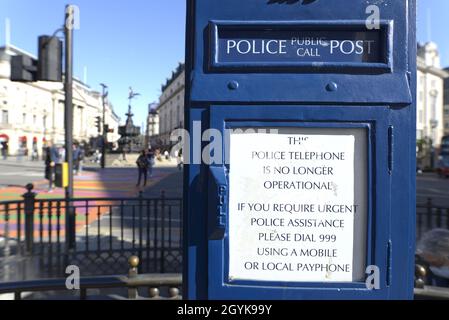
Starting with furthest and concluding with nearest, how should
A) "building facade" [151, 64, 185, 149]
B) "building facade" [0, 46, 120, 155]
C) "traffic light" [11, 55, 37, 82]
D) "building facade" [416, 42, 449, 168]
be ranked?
"building facade" [151, 64, 185, 149]
"building facade" [0, 46, 120, 155]
"building facade" [416, 42, 449, 168]
"traffic light" [11, 55, 37, 82]

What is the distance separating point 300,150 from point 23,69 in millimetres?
4797

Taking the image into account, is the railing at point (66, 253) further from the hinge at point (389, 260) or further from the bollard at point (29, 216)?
the hinge at point (389, 260)

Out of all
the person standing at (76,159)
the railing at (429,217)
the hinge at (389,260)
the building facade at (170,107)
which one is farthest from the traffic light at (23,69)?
the building facade at (170,107)

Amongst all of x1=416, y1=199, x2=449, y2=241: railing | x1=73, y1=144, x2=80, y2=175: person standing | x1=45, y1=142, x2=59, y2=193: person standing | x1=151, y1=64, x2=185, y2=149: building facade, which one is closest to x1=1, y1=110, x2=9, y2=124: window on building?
x1=151, y1=64, x2=185, y2=149: building facade

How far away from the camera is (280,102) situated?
133cm

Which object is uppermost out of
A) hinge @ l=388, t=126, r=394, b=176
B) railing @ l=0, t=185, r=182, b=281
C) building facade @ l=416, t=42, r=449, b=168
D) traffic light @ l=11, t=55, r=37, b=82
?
building facade @ l=416, t=42, r=449, b=168

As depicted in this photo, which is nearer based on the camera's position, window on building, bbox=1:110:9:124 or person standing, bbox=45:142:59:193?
person standing, bbox=45:142:59:193

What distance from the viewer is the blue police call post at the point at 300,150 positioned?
4.37ft

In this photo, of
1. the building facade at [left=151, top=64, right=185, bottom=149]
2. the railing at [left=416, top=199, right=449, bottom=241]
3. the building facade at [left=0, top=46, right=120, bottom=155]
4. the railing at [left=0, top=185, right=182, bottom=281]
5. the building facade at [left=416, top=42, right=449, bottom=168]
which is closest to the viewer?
the railing at [left=0, top=185, right=182, bottom=281]

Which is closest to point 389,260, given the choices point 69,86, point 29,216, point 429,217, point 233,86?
point 233,86

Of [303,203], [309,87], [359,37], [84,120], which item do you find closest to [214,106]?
[309,87]

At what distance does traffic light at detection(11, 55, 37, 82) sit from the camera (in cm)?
476

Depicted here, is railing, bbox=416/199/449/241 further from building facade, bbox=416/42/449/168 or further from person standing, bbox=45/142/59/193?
building facade, bbox=416/42/449/168
